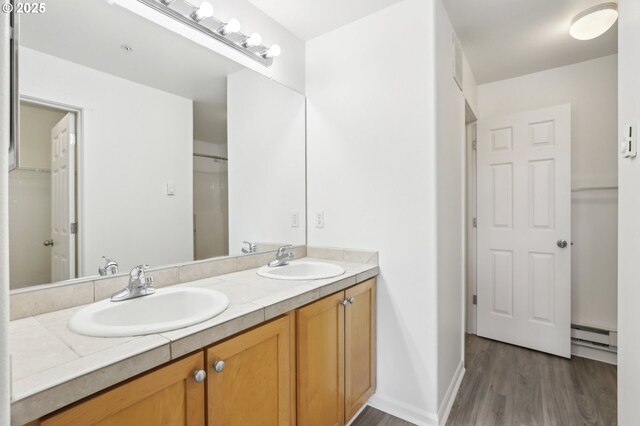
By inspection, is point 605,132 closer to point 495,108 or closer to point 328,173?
point 495,108

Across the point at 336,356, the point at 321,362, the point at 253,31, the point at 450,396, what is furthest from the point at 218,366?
the point at 253,31

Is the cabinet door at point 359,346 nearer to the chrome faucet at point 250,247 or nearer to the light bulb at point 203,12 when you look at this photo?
the chrome faucet at point 250,247

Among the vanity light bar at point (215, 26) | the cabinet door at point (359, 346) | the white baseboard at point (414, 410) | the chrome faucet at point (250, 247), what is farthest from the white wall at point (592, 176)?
the chrome faucet at point (250, 247)

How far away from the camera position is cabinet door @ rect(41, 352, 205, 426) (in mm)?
649

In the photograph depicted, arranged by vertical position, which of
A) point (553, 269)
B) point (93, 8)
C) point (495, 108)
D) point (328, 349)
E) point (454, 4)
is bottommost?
point (328, 349)

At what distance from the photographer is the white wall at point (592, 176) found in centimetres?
240

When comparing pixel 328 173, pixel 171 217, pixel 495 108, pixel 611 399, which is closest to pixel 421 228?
pixel 328 173

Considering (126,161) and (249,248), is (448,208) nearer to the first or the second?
(249,248)

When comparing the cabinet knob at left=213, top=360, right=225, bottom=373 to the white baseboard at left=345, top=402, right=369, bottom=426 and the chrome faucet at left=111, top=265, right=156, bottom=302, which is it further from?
the white baseboard at left=345, top=402, right=369, bottom=426

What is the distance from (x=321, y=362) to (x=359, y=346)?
356 mm

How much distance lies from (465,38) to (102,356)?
101 inches

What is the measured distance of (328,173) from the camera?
202cm

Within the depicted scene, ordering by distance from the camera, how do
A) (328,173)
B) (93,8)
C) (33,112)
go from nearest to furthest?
(33,112)
(93,8)
(328,173)

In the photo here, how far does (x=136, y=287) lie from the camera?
114 cm
